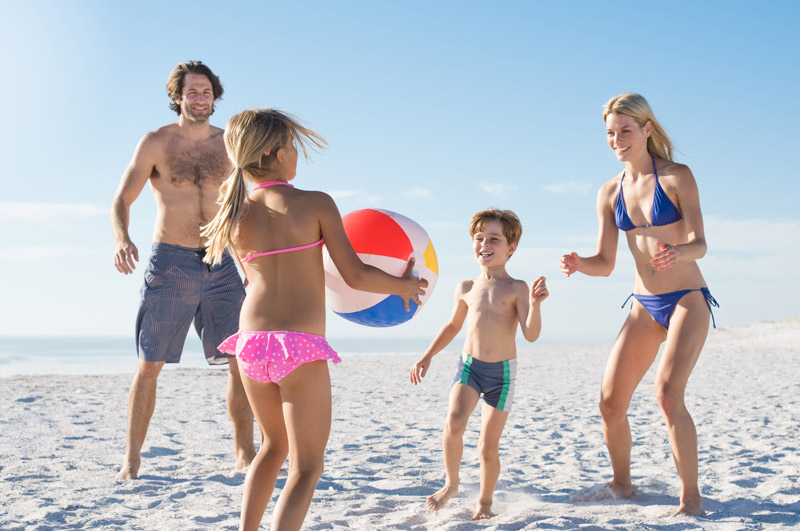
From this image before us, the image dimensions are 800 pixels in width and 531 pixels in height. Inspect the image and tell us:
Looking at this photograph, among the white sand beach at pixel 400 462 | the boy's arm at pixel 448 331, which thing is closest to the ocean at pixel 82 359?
the white sand beach at pixel 400 462

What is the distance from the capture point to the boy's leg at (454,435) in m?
3.71

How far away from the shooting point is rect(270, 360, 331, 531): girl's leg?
2.65 metres

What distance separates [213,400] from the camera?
9.28 metres

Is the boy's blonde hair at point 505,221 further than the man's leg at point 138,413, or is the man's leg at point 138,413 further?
the man's leg at point 138,413

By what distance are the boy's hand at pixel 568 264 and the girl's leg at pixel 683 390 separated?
62 cm

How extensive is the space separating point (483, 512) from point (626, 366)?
117 cm

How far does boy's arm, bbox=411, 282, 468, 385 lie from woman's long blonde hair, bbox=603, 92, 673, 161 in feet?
4.46

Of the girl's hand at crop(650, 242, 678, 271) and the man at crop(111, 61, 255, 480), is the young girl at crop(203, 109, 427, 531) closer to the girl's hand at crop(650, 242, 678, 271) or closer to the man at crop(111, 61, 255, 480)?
the girl's hand at crop(650, 242, 678, 271)

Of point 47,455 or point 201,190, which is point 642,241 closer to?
point 201,190

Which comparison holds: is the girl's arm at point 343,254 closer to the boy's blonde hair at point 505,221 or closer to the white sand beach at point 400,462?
the boy's blonde hair at point 505,221

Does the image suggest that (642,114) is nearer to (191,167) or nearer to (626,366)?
(626,366)

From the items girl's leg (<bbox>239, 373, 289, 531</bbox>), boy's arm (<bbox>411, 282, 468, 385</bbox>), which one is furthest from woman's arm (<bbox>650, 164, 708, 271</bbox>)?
girl's leg (<bbox>239, 373, 289, 531</bbox>)

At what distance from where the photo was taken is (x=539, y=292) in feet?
11.6

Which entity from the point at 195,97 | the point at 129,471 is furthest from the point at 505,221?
the point at 129,471
